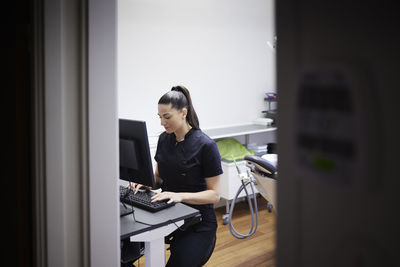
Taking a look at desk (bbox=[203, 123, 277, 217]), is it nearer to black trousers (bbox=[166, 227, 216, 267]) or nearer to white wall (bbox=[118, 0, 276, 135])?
white wall (bbox=[118, 0, 276, 135])

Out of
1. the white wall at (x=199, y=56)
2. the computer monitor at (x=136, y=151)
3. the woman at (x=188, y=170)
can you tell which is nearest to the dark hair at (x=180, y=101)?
the woman at (x=188, y=170)

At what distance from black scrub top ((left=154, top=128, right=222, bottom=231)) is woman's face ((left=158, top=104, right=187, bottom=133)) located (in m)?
0.08

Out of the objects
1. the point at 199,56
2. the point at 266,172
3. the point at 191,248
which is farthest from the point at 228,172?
the point at 191,248

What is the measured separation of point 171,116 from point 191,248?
0.70 meters

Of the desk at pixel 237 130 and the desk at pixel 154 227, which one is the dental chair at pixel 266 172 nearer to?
the desk at pixel 154 227

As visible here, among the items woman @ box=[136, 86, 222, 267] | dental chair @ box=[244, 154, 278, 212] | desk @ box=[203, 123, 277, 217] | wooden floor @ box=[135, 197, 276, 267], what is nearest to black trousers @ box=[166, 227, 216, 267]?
woman @ box=[136, 86, 222, 267]

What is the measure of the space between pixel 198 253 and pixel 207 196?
0.29 metres

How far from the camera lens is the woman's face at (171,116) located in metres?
1.95

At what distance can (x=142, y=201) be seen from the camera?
173cm

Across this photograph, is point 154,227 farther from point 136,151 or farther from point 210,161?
point 210,161
